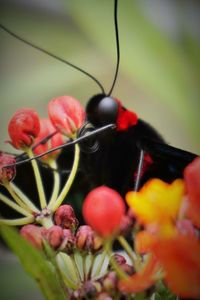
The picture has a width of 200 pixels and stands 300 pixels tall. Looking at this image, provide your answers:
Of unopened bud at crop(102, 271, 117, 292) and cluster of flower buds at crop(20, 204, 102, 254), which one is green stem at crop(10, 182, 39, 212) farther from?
unopened bud at crop(102, 271, 117, 292)

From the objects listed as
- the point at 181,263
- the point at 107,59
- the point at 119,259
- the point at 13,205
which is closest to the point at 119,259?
the point at 119,259


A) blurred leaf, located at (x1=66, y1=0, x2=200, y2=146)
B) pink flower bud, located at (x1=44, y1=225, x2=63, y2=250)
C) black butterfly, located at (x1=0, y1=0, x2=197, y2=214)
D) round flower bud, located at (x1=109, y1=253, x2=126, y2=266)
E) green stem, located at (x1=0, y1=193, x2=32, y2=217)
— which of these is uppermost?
blurred leaf, located at (x1=66, y1=0, x2=200, y2=146)

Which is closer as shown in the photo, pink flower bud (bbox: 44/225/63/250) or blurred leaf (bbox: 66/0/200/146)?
pink flower bud (bbox: 44/225/63/250)

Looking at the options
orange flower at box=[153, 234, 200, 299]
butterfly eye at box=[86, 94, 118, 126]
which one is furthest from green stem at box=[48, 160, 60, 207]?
orange flower at box=[153, 234, 200, 299]

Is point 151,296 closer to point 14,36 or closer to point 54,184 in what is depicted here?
point 54,184

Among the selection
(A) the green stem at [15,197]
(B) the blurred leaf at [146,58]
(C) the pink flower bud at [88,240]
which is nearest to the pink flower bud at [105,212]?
(C) the pink flower bud at [88,240]

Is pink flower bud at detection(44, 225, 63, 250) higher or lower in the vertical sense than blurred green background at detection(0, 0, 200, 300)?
lower
